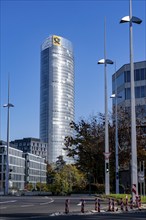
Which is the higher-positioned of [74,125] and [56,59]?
[56,59]

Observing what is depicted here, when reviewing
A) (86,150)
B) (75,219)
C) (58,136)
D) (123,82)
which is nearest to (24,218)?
(75,219)

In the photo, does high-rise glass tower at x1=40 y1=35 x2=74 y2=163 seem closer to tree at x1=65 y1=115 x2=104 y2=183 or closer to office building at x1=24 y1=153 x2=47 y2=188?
office building at x1=24 y1=153 x2=47 y2=188

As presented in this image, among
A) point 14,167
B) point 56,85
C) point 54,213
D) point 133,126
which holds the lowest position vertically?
point 54,213

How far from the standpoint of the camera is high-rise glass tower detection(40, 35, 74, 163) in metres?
177

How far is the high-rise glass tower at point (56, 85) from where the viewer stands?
582 ft

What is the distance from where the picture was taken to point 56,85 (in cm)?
18138

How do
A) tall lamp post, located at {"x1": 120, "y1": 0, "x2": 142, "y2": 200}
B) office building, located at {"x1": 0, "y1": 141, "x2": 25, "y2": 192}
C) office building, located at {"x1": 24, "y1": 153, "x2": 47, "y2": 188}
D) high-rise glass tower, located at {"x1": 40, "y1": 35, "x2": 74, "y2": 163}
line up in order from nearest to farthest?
tall lamp post, located at {"x1": 120, "y1": 0, "x2": 142, "y2": 200} < office building, located at {"x1": 0, "y1": 141, "x2": 25, "y2": 192} < high-rise glass tower, located at {"x1": 40, "y1": 35, "x2": 74, "y2": 163} < office building, located at {"x1": 24, "y1": 153, "x2": 47, "y2": 188}

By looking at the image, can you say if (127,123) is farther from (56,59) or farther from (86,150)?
(56,59)

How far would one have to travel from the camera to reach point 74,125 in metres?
54.7

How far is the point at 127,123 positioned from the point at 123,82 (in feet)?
87.5

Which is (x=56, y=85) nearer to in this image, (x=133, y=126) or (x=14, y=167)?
(x=14, y=167)

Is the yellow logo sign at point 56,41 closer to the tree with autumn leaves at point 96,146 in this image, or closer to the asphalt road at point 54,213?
the tree with autumn leaves at point 96,146

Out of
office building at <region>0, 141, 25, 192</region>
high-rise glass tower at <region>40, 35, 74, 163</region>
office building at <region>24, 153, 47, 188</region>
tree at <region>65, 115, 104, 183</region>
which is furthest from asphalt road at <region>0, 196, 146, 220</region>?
office building at <region>24, 153, 47, 188</region>

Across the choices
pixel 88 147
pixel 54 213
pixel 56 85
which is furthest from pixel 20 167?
pixel 54 213
